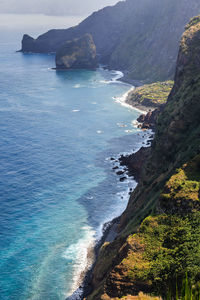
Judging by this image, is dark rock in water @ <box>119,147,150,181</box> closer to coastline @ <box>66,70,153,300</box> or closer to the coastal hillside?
coastline @ <box>66,70,153,300</box>

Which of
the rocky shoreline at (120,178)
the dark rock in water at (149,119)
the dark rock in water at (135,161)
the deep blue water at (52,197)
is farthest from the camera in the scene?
the dark rock in water at (149,119)

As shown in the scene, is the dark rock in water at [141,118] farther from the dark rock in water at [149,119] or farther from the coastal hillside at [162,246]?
the coastal hillside at [162,246]

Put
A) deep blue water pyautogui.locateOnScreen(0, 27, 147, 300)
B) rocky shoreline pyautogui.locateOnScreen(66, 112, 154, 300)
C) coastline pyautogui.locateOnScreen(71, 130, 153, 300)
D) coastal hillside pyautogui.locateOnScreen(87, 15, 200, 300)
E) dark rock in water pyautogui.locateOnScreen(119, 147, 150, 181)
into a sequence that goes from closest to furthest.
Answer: coastal hillside pyautogui.locateOnScreen(87, 15, 200, 300), coastline pyautogui.locateOnScreen(71, 130, 153, 300), rocky shoreline pyautogui.locateOnScreen(66, 112, 154, 300), deep blue water pyautogui.locateOnScreen(0, 27, 147, 300), dark rock in water pyautogui.locateOnScreen(119, 147, 150, 181)

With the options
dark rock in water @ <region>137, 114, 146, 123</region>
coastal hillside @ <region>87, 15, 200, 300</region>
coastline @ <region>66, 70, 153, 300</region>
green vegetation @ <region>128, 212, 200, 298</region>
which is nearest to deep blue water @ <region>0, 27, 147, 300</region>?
coastline @ <region>66, 70, 153, 300</region>

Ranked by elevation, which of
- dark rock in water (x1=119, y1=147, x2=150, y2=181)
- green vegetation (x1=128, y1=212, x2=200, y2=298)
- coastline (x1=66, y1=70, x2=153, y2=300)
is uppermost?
green vegetation (x1=128, y1=212, x2=200, y2=298)

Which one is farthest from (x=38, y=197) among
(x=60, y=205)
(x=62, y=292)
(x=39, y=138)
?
(x=39, y=138)

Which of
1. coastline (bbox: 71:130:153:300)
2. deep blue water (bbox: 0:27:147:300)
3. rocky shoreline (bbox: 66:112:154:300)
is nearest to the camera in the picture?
coastline (bbox: 71:130:153:300)

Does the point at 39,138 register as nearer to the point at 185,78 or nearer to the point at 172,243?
the point at 185,78

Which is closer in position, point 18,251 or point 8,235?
point 18,251

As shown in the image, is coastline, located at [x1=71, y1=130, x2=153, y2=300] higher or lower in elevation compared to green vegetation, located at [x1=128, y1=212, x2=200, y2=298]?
lower

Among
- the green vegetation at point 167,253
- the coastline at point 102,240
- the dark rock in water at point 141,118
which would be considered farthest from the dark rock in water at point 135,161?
the green vegetation at point 167,253

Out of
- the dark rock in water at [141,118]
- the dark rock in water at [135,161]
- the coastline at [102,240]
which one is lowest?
the coastline at [102,240]
